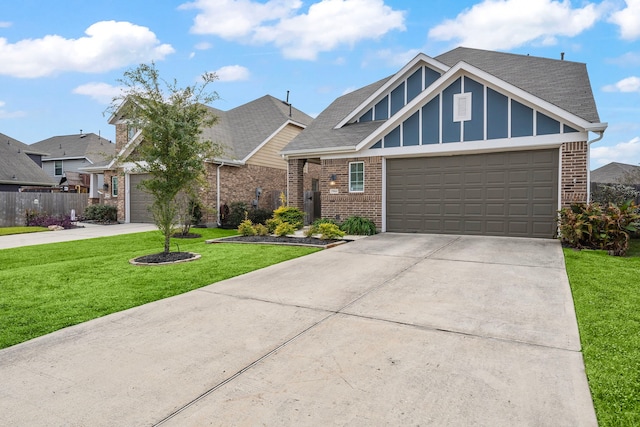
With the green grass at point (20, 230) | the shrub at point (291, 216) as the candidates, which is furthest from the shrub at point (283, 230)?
the green grass at point (20, 230)

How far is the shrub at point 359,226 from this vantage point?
1187cm

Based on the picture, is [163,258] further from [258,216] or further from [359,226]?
[258,216]

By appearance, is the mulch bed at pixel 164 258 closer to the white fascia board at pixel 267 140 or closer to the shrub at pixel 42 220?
the white fascia board at pixel 267 140

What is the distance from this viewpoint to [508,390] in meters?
2.68

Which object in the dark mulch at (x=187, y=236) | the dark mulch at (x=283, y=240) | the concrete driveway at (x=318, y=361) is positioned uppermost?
the dark mulch at (x=283, y=240)

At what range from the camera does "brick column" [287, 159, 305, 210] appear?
14578mm

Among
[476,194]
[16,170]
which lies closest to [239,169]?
[476,194]

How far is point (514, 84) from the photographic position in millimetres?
10984

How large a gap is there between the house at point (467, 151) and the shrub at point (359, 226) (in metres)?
0.39

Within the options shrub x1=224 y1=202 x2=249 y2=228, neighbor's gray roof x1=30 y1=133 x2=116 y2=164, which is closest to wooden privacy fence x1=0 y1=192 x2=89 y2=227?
shrub x1=224 y1=202 x2=249 y2=228

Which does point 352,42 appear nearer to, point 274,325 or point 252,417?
point 274,325

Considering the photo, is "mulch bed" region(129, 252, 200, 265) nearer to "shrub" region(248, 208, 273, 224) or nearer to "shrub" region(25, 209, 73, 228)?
"shrub" region(248, 208, 273, 224)

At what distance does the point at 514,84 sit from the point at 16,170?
29.5 meters

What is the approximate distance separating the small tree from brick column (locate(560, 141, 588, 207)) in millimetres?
8625
